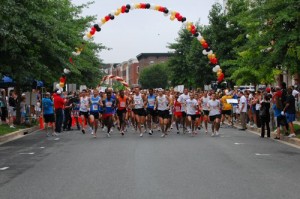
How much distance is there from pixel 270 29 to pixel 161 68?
115m

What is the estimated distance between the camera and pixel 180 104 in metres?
25.7

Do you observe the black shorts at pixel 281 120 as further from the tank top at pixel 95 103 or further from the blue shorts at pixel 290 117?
the tank top at pixel 95 103

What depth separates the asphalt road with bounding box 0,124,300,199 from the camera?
29.3 ft

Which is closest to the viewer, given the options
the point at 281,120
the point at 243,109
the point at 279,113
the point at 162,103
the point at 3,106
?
the point at 279,113

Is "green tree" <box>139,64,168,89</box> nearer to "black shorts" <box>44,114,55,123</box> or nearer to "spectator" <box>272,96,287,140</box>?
"black shorts" <box>44,114,55,123</box>

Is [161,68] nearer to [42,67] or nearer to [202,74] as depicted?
[202,74]

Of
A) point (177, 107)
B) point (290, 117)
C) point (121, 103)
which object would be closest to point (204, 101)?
point (177, 107)

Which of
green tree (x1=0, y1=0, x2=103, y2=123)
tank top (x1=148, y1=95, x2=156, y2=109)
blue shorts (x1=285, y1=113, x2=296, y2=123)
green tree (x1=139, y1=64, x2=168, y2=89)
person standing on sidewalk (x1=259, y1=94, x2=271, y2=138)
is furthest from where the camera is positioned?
green tree (x1=139, y1=64, x2=168, y2=89)

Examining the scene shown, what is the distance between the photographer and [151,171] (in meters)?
11.4

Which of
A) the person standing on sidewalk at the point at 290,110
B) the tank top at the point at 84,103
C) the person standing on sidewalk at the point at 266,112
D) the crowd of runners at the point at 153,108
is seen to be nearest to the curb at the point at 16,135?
the crowd of runners at the point at 153,108

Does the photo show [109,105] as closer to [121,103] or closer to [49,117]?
[121,103]

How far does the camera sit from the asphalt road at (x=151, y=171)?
894 centimetres

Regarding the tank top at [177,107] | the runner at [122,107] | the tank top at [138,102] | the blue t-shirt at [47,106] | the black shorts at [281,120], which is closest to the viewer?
the black shorts at [281,120]

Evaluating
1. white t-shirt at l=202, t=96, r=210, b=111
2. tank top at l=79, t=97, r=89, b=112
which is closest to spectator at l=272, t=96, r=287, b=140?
white t-shirt at l=202, t=96, r=210, b=111
